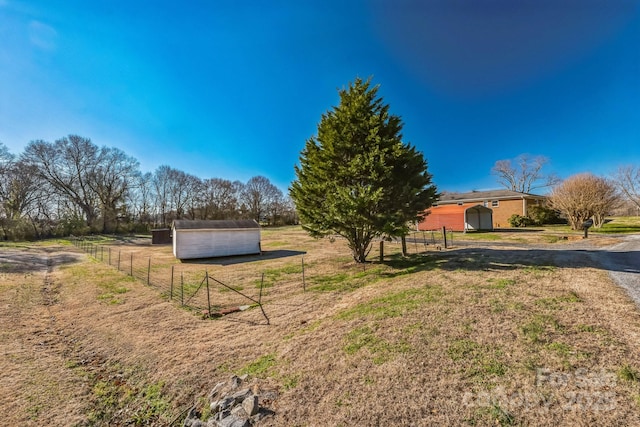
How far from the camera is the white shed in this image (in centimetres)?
2006

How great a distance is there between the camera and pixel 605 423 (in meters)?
2.95

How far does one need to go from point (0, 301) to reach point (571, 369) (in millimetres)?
17003

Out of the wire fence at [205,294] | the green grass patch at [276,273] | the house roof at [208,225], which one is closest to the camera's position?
the wire fence at [205,294]

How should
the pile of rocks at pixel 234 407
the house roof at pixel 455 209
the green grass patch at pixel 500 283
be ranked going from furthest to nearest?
1. the house roof at pixel 455 209
2. the green grass patch at pixel 500 283
3. the pile of rocks at pixel 234 407

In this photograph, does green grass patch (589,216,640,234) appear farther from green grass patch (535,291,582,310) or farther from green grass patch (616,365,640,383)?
green grass patch (616,365,640,383)

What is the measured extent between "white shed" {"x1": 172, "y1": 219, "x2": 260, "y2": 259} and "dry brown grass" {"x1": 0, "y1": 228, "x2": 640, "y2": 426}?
33.4 ft

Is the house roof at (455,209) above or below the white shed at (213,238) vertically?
above

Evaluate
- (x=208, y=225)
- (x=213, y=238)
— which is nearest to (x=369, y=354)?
(x=213, y=238)

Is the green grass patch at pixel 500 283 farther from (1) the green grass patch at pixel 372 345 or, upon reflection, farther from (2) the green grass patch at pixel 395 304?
(1) the green grass patch at pixel 372 345

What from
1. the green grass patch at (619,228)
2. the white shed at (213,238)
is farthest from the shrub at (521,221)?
the white shed at (213,238)

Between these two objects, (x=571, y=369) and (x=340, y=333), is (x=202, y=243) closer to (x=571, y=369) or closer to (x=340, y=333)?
(x=340, y=333)

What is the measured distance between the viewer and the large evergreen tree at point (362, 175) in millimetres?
11320

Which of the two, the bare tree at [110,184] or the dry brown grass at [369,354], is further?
the bare tree at [110,184]

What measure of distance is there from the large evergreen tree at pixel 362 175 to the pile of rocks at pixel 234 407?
7758 millimetres
